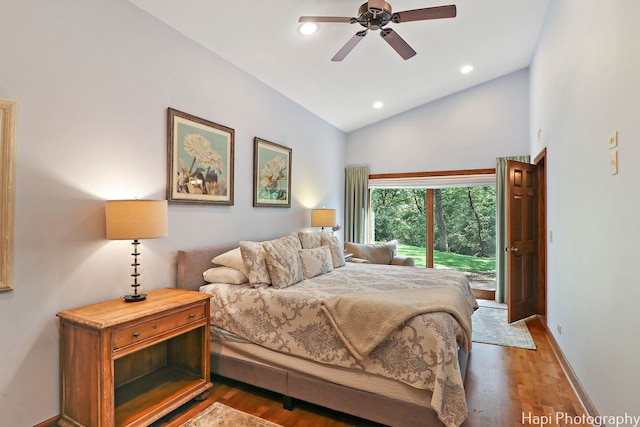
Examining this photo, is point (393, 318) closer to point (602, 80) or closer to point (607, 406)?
point (607, 406)

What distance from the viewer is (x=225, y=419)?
2160 millimetres

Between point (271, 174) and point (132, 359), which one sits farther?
point (271, 174)

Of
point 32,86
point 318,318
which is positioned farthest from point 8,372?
point 318,318

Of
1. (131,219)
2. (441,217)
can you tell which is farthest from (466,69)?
(131,219)

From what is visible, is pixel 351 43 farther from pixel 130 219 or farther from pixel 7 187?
pixel 7 187

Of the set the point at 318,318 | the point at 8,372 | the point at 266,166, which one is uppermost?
the point at 266,166

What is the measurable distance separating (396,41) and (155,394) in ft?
10.5

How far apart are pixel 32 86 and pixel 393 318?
8.50ft

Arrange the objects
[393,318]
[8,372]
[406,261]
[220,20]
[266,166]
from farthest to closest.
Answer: [406,261] < [266,166] < [220,20] < [393,318] < [8,372]

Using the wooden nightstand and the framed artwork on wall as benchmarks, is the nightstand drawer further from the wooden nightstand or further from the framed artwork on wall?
the framed artwork on wall

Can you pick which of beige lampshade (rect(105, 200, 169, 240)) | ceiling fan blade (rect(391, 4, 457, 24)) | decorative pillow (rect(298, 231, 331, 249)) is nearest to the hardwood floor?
beige lampshade (rect(105, 200, 169, 240))

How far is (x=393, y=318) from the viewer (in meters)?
2.01

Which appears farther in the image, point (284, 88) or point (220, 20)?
point (284, 88)

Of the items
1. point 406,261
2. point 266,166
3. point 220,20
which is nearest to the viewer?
point 220,20
